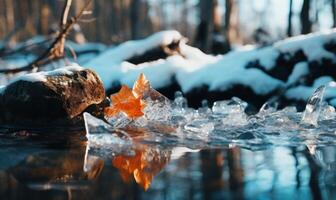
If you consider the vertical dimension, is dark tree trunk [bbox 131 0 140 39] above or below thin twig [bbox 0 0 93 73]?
below

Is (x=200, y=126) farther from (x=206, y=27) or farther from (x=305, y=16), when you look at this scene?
(x=206, y=27)

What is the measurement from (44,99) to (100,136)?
63.8 inches

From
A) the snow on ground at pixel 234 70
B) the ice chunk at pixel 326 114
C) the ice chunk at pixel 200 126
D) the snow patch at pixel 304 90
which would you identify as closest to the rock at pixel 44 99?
the ice chunk at pixel 200 126

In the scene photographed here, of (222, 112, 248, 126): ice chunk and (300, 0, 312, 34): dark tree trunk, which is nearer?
(222, 112, 248, 126): ice chunk

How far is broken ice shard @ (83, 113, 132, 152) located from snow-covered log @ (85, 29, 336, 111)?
15.0 feet

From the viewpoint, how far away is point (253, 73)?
377 inches

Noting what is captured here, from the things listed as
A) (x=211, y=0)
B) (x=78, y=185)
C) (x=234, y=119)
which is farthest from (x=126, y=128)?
(x=211, y=0)

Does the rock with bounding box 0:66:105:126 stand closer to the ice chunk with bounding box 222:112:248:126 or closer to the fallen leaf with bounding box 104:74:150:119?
the fallen leaf with bounding box 104:74:150:119

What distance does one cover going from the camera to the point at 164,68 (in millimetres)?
9938

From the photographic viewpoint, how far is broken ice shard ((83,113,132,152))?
4.82 metres

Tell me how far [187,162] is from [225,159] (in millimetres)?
321

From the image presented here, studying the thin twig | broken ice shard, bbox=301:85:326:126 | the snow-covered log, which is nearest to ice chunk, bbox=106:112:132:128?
broken ice shard, bbox=301:85:326:126

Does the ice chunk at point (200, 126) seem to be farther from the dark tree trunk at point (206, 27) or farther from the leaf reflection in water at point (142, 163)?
the dark tree trunk at point (206, 27)

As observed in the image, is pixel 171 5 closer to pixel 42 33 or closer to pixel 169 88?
pixel 42 33
